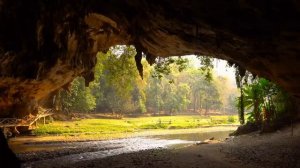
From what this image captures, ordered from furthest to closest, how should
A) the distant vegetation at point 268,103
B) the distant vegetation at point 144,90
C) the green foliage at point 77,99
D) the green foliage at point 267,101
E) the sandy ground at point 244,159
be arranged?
the green foliage at point 77,99 → the distant vegetation at point 144,90 → the green foliage at point 267,101 → the distant vegetation at point 268,103 → the sandy ground at point 244,159

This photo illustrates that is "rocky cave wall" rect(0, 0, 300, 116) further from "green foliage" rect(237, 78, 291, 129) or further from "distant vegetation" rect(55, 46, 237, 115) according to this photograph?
"green foliage" rect(237, 78, 291, 129)

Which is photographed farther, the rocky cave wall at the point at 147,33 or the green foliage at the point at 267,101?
the green foliage at the point at 267,101

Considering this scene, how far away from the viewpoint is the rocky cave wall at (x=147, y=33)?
10539 millimetres

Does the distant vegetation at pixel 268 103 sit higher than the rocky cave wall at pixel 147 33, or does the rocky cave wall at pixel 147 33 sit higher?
the rocky cave wall at pixel 147 33

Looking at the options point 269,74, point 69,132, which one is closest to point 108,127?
point 69,132

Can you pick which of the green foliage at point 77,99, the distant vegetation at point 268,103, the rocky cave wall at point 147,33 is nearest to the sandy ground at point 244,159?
the rocky cave wall at point 147,33

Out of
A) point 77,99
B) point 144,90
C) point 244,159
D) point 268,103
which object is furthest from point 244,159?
point 144,90

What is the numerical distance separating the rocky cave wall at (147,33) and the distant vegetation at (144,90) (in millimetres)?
4499

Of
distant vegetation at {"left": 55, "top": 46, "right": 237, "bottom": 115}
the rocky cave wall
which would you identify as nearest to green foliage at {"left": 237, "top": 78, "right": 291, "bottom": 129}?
distant vegetation at {"left": 55, "top": 46, "right": 237, "bottom": 115}

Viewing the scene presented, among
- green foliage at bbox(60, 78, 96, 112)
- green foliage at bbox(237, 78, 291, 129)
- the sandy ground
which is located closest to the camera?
the sandy ground

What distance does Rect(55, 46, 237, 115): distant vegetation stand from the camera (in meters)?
29.5

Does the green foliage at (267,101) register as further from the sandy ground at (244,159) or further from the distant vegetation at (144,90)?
the sandy ground at (244,159)

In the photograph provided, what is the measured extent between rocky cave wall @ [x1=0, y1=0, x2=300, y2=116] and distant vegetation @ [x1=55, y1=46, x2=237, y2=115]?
450 centimetres

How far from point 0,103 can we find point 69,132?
36.9 feet
